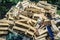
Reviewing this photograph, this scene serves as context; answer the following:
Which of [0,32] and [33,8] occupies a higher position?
[33,8]

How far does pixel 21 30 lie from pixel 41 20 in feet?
3.30

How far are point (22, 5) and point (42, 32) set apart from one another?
2372 mm

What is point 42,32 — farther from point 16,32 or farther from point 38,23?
point 16,32

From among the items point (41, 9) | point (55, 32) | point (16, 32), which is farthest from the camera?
point (41, 9)

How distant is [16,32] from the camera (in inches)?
341

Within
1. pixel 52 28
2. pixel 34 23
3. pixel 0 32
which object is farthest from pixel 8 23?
Result: pixel 52 28

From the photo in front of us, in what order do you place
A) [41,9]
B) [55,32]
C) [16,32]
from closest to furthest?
[55,32], [16,32], [41,9]

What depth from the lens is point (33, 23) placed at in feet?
28.2

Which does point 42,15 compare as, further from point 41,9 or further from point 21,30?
point 21,30

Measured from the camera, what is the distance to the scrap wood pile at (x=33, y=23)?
8125mm

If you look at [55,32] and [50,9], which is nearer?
[55,32]

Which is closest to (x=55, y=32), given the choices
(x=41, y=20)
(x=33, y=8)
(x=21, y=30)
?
(x=41, y=20)

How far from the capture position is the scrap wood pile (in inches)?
320

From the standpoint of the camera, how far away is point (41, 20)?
27.6 ft
